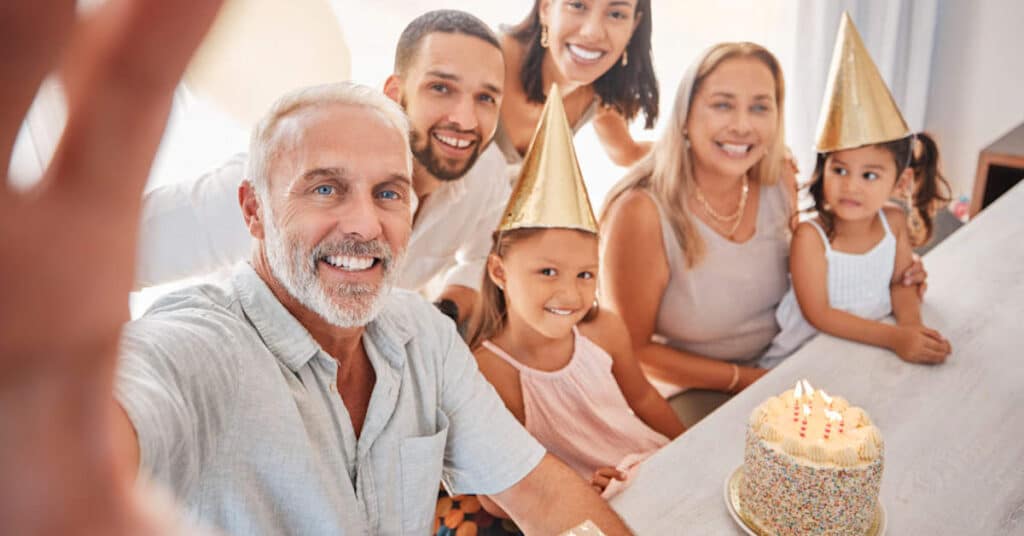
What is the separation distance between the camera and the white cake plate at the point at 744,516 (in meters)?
0.94

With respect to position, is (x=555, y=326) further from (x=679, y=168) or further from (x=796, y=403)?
(x=679, y=168)

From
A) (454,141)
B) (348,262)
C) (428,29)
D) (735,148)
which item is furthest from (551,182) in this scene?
(735,148)

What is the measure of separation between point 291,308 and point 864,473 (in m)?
0.71

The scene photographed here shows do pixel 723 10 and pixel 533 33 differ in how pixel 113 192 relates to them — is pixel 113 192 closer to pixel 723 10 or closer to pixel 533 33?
pixel 533 33

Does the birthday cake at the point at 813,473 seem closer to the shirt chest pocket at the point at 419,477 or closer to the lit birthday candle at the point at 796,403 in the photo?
the lit birthday candle at the point at 796,403

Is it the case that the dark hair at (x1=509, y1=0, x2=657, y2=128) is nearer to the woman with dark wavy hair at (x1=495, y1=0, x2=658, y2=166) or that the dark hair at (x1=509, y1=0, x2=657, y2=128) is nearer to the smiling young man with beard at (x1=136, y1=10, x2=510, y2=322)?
the woman with dark wavy hair at (x1=495, y1=0, x2=658, y2=166)

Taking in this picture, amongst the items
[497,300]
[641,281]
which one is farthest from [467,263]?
[641,281]

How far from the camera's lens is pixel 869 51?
2951 mm

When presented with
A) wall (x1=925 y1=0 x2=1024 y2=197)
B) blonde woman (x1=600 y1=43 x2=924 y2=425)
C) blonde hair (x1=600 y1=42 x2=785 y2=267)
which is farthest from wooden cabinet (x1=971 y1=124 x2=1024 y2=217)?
blonde hair (x1=600 y1=42 x2=785 y2=267)

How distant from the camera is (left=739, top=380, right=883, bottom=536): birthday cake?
0.90m

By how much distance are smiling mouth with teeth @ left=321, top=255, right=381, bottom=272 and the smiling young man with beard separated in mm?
268

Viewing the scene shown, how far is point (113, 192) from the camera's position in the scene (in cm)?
16

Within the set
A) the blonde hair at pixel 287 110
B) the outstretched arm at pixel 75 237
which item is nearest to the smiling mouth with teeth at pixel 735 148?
the blonde hair at pixel 287 110

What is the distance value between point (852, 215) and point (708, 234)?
0.31 m
